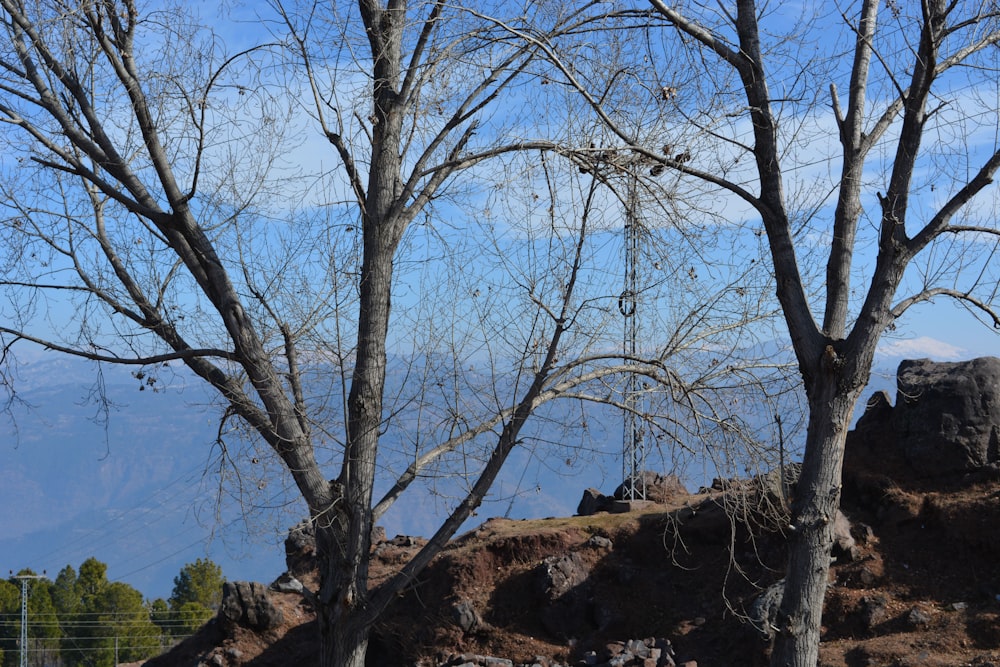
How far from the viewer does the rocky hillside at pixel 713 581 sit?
9852 mm

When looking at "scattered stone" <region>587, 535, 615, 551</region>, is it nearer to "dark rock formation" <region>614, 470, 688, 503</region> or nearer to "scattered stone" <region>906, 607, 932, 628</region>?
"dark rock formation" <region>614, 470, 688, 503</region>

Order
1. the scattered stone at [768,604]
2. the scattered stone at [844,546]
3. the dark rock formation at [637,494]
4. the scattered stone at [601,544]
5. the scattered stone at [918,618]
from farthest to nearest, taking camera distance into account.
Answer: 1. the dark rock formation at [637,494]
2. the scattered stone at [601,544]
3. the scattered stone at [844,546]
4. the scattered stone at [918,618]
5. the scattered stone at [768,604]

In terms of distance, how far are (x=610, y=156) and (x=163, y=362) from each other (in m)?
3.61

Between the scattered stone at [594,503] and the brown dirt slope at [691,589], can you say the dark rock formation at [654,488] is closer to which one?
the scattered stone at [594,503]

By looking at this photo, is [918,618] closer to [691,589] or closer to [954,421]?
[691,589]

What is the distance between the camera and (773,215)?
23.8 ft

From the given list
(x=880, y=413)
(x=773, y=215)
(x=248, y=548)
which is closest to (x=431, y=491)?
(x=248, y=548)

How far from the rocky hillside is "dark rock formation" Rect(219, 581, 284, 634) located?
0.02 m

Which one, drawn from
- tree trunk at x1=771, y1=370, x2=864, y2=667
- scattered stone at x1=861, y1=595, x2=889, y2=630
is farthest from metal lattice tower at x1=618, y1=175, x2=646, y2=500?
scattered stone at x1=861, y1=595, x2=889, y2=630

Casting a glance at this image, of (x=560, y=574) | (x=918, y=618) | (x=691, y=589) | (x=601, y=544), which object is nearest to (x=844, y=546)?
(x=918, y=618)

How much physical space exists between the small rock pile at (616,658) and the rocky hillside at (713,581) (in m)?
0.02

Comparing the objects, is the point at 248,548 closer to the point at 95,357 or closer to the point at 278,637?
the point at 95,357

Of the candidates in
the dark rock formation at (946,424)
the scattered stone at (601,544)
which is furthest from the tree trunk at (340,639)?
the dark rock formation at (946,424)

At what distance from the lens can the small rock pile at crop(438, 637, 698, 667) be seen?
960cm
